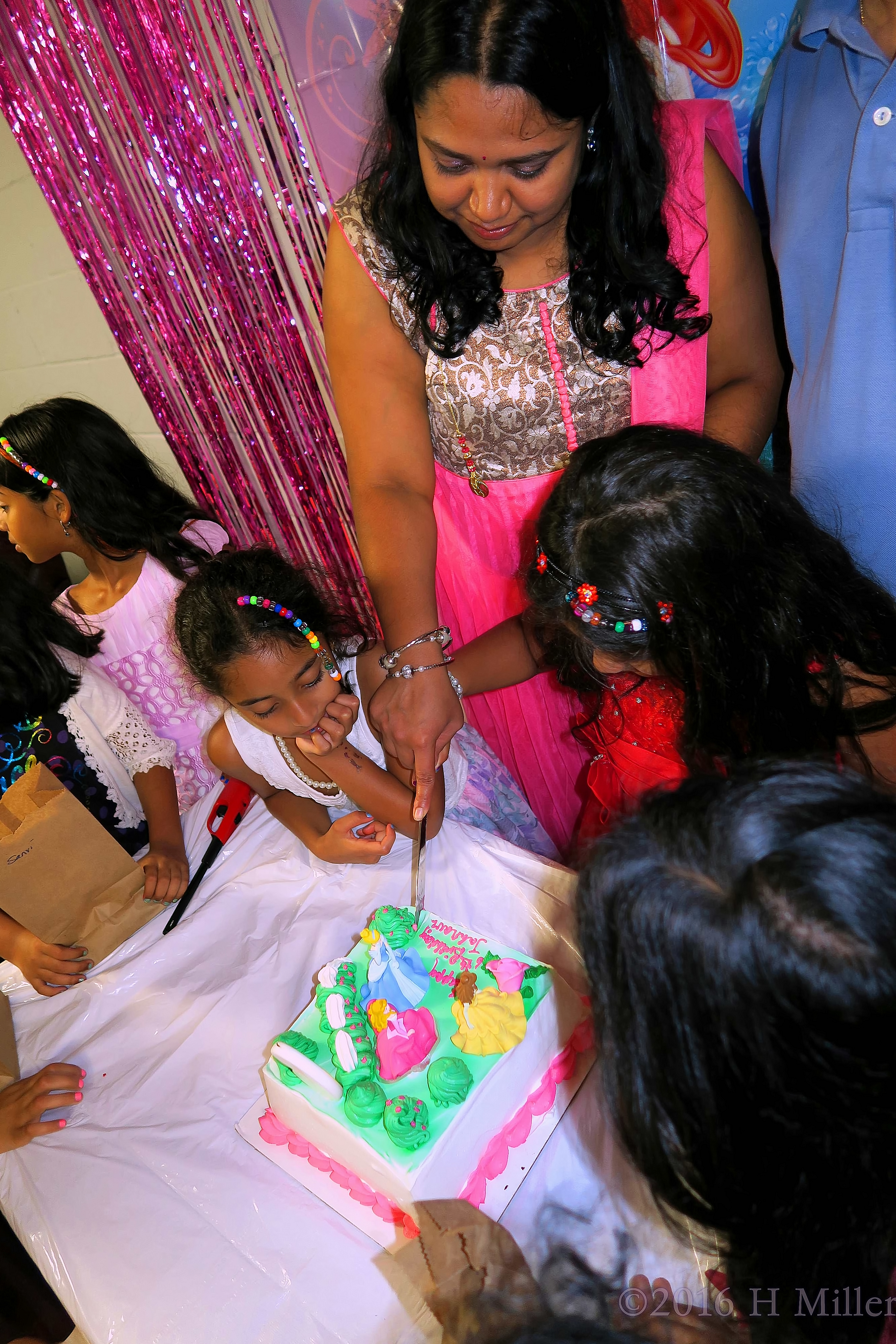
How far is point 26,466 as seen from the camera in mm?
1755

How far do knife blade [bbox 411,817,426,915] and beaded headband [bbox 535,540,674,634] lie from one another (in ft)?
1.25

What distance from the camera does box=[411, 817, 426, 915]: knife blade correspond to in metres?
1.12

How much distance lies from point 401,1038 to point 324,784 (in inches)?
25.9

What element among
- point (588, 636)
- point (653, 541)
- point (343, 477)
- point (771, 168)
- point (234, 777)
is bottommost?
point (234, 777)

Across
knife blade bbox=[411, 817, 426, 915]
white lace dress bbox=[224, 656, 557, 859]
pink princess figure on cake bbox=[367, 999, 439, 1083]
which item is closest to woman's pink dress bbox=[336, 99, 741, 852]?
white lace dress bbox=[224, 656, 557, 859]

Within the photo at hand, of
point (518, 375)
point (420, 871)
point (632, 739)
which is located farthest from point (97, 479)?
point (632, 739)

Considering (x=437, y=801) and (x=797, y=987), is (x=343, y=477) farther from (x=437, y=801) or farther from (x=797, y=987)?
(x=797, y=987)

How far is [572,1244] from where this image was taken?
0.76m

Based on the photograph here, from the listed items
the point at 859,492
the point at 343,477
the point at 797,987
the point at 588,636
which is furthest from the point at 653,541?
the point at 343,477

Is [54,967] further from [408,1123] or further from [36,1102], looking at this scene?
[408,1123]

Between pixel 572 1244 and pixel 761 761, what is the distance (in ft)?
1.70

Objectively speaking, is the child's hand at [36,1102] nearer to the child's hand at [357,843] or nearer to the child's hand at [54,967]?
the child's hand at [54,967]

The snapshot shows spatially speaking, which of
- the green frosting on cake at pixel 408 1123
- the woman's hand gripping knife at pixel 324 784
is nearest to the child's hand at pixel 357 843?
the woman's hand gripping knife at pixel 324 784

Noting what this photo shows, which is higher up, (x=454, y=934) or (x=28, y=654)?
(x=28, y=654)
